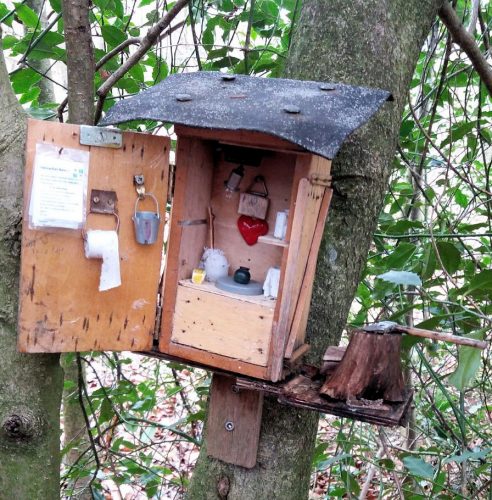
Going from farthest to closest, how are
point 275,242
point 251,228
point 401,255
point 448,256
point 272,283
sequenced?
point 401,255 → point 448,256 → point 251,228 → point 272,283 → point 275,242

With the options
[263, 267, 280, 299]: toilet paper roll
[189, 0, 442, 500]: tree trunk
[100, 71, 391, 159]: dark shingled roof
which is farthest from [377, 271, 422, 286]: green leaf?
[100, 71, 391, 159]: dark shingled roof

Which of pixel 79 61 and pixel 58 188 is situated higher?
pixel 79 61

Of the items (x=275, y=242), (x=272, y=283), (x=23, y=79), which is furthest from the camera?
(x=23, y=79)

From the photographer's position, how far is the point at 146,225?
4.08 ft

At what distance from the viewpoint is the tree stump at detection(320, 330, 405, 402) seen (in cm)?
115

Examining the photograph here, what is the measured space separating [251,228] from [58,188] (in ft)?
1.52

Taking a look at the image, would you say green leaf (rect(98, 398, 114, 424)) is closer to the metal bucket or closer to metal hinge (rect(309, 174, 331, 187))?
the metal bucket

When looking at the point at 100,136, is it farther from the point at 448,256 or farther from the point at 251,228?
the point at 448,256

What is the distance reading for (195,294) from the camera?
1.30 metres

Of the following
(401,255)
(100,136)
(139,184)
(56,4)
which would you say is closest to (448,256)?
(401,255)

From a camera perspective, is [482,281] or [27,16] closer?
[482,281]

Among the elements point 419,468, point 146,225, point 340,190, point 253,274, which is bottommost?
point 419,468

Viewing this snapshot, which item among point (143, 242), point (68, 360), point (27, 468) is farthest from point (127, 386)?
point (143, 242)

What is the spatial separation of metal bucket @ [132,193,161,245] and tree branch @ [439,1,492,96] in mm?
963
